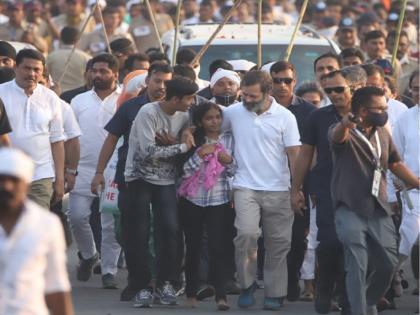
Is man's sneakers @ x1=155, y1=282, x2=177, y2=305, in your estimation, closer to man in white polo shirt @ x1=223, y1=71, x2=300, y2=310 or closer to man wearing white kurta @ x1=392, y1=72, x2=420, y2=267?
man in white polo shirt @ x1=223, y1=71, x2=300, y2=310

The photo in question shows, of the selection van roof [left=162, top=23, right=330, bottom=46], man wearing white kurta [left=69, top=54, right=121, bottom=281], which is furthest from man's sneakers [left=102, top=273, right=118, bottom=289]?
van roof [left=162, top=23, right=330, bottom=46]

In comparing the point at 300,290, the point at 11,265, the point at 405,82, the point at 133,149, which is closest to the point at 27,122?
the point at 133,149

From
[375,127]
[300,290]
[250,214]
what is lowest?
[300,290]

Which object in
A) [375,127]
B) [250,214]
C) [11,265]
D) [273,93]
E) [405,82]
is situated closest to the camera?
[11,265]

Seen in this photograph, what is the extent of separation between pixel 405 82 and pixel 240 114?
7096mm

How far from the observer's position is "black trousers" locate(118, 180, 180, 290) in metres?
12.0

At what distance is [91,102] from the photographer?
14.1m

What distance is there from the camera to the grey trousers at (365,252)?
10.8 m

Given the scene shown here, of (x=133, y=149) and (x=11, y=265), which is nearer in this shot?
(x=11, y=265)

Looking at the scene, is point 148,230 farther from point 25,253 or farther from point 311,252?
point 25,253

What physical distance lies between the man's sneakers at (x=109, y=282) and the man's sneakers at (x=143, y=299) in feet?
3.80

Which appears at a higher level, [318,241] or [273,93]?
[273,93]

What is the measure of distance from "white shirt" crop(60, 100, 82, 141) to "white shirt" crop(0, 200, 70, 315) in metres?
5.64

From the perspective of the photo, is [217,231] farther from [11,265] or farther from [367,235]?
[11,265]
